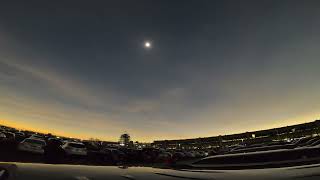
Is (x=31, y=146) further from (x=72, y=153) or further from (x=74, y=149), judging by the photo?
(x=74, y=149)

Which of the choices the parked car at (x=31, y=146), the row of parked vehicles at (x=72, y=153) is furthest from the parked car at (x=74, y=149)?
the parked car at (x=31, y=146)

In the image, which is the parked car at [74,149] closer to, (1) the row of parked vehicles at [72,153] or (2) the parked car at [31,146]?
(1) the row of parked vehicles at [72,153]

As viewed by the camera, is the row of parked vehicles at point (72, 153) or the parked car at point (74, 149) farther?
the parked car at point (74, 149)

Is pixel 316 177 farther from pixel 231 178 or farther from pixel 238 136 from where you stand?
pixel 238 136

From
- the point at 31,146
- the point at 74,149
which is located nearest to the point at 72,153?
the point at 74,149

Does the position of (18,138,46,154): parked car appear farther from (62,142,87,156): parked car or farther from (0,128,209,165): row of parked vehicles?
(62,142,87,156): parked car

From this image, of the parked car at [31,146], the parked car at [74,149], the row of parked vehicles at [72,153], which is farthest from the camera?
the parked car at [74,149]

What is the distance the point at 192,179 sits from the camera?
2.85 meters

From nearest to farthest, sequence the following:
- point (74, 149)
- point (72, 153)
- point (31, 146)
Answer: point (31, 146) < point (72, 153) < point (74, 149)

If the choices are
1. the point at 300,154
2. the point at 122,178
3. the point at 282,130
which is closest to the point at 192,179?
the point at 122,178

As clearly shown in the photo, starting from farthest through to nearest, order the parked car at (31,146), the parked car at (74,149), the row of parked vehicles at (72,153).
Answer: the parked car at (74,149)
the parked car at (31,146)
the row of parked vehicles at (72,153)

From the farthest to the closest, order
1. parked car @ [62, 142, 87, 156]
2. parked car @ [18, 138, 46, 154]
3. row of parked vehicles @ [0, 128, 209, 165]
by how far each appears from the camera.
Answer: parked car @ [62, 142, 87, 156], parked car @ [18, 138, 46, 154], row of parked vehicles @ [0, 128, 209, 165]

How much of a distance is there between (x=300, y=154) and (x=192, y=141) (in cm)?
13612

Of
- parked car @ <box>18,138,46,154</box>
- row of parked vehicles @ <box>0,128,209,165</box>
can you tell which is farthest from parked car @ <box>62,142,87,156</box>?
parked car @ <box>18,138,46,154</box>
